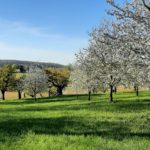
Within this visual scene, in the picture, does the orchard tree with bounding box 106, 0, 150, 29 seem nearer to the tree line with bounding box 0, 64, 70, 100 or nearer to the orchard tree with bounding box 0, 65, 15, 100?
the tree line with bounding box 0, 64, 70, 100

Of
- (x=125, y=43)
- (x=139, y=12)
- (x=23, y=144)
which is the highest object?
(x=139, y=12)

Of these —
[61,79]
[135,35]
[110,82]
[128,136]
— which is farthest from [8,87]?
[128,136]

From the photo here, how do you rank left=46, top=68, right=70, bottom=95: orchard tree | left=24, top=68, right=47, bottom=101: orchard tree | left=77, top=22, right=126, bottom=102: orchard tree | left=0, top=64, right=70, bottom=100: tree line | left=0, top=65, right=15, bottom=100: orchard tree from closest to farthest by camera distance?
left=77, top=22, right=126, bottom=102: orchard tree → left=24, top=68, right=47, bottom=101: orchard tree → left=0, top=64, right=70, bottom=100: tree line → left=0, top=65, right=15, bottom=100: orchard tree → left=46, top=68, right=70, bottom=95: orchard tree

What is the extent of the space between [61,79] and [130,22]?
99.1 metres

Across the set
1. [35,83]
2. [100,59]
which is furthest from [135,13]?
[35,83]

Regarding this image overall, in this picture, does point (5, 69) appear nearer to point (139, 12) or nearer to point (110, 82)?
point (110, 82)

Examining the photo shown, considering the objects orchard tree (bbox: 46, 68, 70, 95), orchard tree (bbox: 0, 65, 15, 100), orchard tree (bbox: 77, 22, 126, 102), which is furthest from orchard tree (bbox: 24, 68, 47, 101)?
orchard tree (bbox: 77, 22, 126, 102)

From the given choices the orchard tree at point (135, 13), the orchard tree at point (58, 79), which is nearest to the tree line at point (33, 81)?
the orchard tree at point (58, 79)

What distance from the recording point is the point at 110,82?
4700 centimetres

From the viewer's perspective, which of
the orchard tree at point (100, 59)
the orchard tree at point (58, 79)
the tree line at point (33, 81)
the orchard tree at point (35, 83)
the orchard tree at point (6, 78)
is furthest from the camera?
the orchard tree at point (58, 79)

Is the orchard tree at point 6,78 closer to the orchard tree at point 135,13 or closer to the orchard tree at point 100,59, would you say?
the orchard tree at point 100,59

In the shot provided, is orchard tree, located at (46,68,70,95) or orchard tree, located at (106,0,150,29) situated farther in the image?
orchard tree, located at (46,68,70,95)

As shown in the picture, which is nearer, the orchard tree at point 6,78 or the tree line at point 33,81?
the tree line at point 33,81

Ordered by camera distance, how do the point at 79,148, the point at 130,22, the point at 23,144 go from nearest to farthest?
the point at 79,148
the point at 23,144
the point at 130,22
